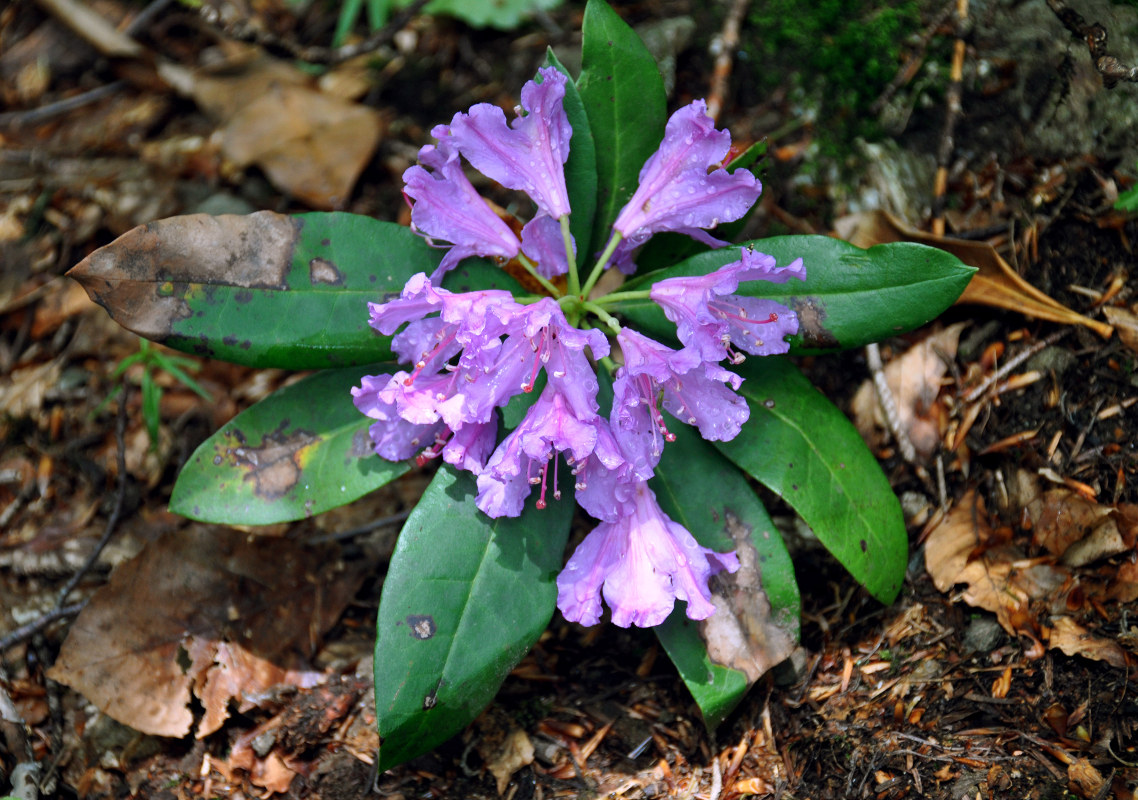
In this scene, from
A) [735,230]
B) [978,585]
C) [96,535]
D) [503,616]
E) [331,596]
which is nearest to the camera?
[503,616]

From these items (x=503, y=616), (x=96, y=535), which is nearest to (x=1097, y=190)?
(x=503, y=616)

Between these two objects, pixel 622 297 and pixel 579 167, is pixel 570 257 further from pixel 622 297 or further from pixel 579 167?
pixel 579 167

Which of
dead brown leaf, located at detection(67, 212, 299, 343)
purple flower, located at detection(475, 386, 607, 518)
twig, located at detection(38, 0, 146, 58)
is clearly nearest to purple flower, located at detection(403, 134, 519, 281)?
dead brown leaf, located at detection(67, 212, 299, 343)

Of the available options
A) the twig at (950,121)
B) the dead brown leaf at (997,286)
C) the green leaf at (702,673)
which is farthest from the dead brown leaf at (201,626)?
the twig at (950,121)

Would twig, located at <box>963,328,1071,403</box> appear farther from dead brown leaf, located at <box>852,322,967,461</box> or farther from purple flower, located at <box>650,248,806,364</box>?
purple flower, located at <box>650,248,806,364</box>

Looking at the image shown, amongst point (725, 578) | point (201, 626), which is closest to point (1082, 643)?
point (725, 578)

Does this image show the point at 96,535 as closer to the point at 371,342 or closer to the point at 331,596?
the point at 331,596

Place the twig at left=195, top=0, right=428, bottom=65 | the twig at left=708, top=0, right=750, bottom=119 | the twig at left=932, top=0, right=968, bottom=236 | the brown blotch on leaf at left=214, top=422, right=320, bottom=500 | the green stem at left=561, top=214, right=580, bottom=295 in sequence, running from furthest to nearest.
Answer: the twig at left=195, top=0, right=428, bottom=65 < the twig at left=708, top=0, right=750, bottom=119 < the twig at left=932, top=0, right=968, bottom=236 < the brown blotch on leaf at left=214, top=422, right=320, bottom=500 < the green stem at left=561, top=214, right=580, bottom=295
